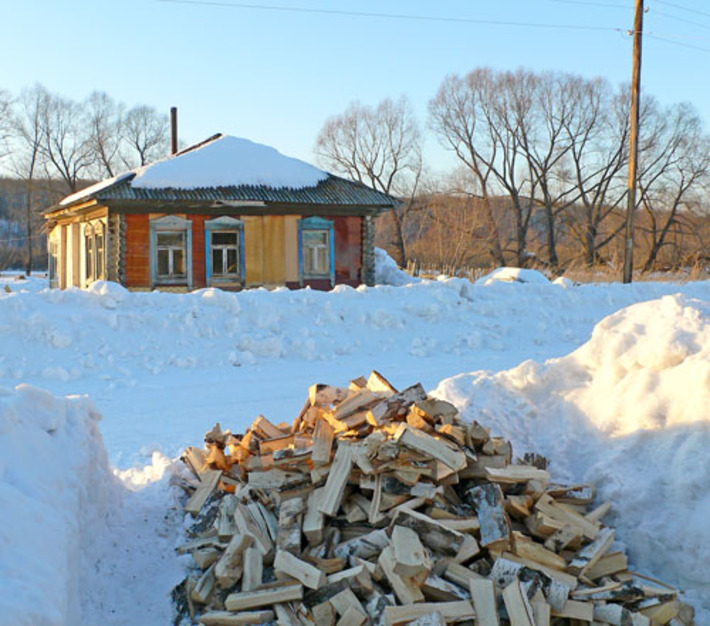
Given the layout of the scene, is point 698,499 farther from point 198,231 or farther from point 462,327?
point 198,231

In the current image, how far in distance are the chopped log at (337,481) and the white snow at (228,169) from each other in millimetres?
16046

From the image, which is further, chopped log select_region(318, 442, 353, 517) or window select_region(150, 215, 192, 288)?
window select_region(150, 215, 192, 288)

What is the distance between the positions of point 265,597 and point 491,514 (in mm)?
1344

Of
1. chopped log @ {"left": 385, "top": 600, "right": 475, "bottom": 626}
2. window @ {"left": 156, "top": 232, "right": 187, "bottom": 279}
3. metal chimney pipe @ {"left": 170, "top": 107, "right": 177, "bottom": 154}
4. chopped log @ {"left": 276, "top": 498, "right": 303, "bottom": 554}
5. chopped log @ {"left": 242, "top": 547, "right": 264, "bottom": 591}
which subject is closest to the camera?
chopped log @ {"left": 385, "top": 600, "right": 475, "bottom": 626}

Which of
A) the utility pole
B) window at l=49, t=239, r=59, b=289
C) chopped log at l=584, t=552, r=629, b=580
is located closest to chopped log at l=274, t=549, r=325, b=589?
chopped log at l=584, t=552, r=629, b=580

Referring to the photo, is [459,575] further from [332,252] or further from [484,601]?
[332,252]

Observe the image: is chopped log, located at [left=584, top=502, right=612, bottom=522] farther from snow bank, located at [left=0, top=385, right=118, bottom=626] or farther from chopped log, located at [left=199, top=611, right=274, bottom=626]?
snow bank, located at [left=0, top=385, right=118, bottom=626]

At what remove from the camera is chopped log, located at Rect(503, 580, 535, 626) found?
11.2 feet

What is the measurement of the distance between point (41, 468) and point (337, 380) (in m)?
6.64

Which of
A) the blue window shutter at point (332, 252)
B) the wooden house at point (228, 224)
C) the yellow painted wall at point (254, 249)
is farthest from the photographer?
the blue window shutter at point (332, 252)

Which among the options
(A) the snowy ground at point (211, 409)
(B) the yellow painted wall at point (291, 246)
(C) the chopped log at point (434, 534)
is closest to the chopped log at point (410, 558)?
(C) the chopped log at point (434, 534)

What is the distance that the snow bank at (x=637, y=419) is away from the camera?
169 inches

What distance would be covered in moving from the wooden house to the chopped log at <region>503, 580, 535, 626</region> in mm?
16589

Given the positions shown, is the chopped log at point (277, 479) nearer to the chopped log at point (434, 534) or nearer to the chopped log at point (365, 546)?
the chopped log at point (365, 546)
